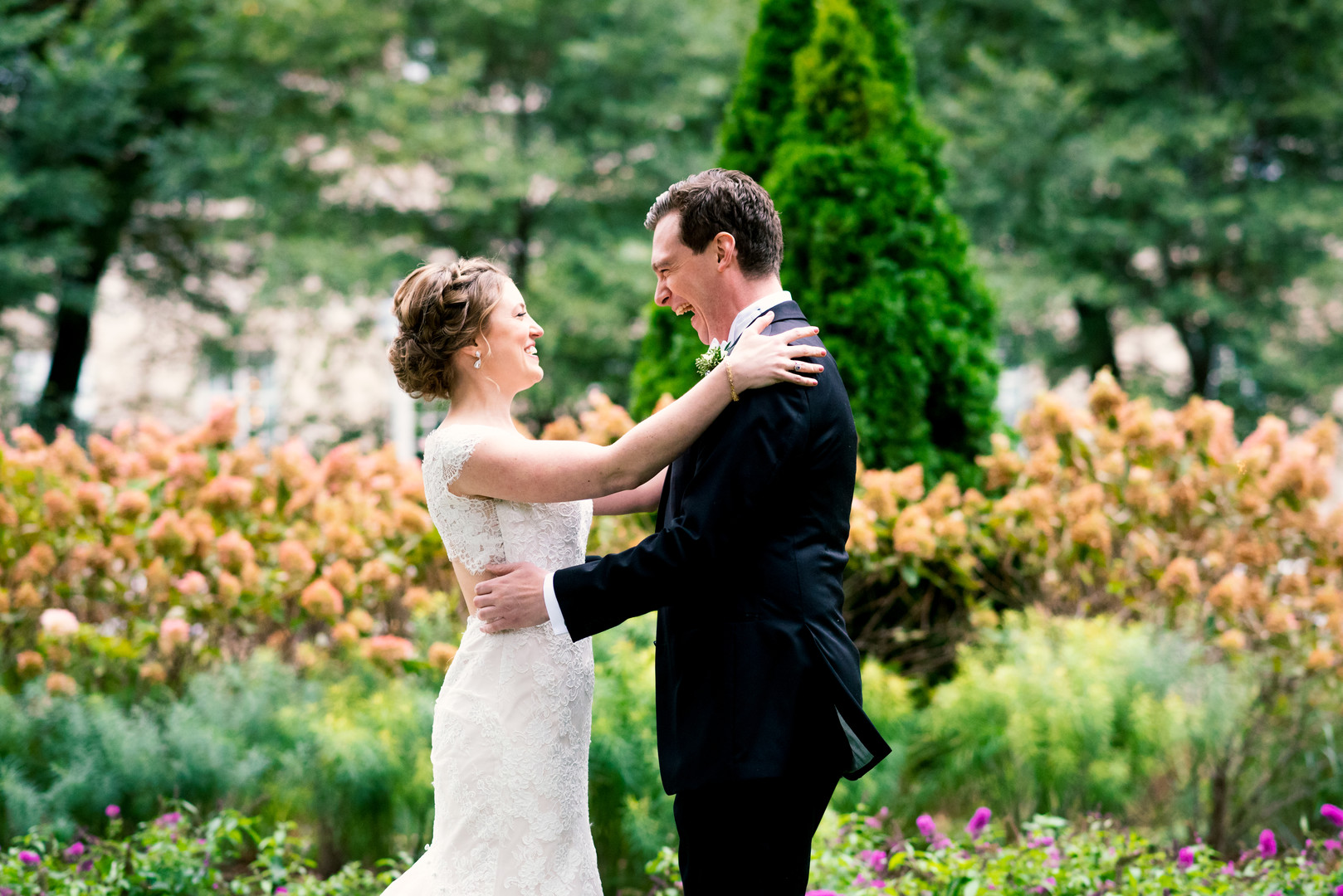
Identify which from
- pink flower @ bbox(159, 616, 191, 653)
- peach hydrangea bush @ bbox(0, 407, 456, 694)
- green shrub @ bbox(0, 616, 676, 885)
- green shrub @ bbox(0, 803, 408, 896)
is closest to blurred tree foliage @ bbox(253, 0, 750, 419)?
peach hydrangea bush @ bbox(0, 407, 456, 694)

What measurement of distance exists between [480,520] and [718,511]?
654mm

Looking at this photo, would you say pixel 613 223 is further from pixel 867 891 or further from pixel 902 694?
pixel 867 891

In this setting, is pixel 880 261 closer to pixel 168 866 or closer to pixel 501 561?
pixel 501 561

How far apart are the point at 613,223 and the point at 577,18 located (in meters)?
2.81

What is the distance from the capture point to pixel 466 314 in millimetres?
2594

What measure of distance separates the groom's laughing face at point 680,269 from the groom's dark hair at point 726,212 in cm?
2

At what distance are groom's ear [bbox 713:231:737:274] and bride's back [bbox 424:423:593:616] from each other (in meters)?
0.66

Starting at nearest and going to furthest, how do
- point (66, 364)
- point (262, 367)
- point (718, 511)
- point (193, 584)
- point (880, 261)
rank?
point (718, 511), point (193, 584), point (880, 261), point (66, 364), point (262, 367)

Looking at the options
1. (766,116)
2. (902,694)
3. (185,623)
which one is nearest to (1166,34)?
(766,116)

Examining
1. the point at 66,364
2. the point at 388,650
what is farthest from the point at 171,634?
the point at 66,364

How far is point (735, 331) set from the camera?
251 centimetres

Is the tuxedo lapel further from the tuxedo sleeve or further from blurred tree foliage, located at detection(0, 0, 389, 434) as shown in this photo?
blurred tree foliage, located at detection(0, 0, 389, 434)

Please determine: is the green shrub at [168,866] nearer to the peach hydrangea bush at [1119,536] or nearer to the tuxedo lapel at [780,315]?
the tuxedo lapel at [780,315]

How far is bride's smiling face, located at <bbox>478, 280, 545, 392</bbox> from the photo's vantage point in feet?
8.65
